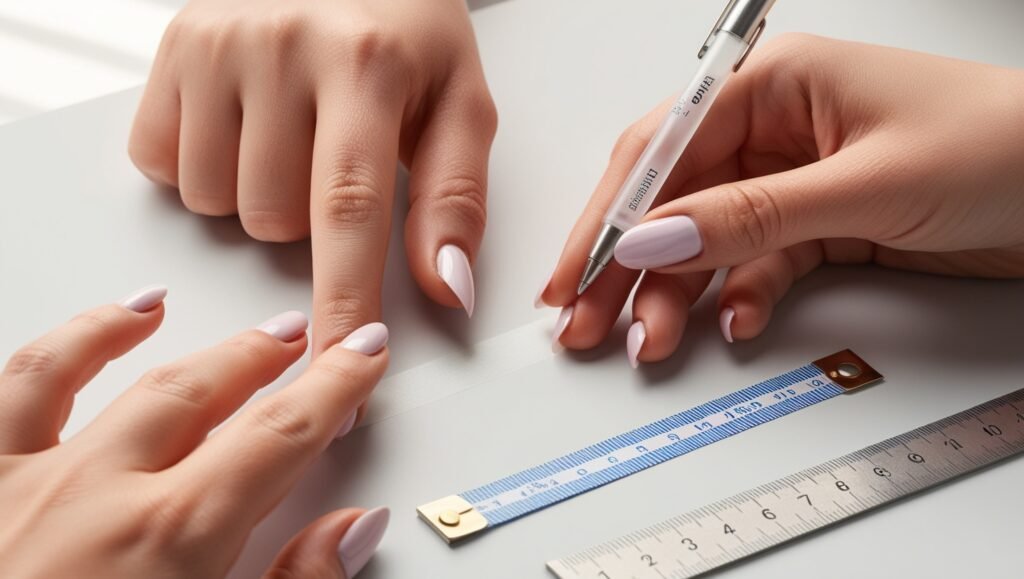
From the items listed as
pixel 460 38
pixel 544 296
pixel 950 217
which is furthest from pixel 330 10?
pixel 950 217

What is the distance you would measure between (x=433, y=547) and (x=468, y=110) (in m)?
0.50

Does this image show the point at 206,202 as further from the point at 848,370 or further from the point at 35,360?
the point at 848,370

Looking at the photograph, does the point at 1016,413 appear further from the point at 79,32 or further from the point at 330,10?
the point at 79,32

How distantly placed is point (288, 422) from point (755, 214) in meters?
0.46

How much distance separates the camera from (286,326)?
1.01 meters

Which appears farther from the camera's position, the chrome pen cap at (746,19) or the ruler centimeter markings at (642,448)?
the chrome pen cap at (746,19)

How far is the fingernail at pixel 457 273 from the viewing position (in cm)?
110

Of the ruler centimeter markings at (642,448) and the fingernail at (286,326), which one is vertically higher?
the fingernail at (286,326)

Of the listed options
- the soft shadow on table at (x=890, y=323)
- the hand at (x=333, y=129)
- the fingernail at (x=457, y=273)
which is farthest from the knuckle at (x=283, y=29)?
the soft shadow on table at (x=890, y=323)

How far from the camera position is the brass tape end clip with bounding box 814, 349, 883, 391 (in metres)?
1.06

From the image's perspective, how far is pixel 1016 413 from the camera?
1032mm

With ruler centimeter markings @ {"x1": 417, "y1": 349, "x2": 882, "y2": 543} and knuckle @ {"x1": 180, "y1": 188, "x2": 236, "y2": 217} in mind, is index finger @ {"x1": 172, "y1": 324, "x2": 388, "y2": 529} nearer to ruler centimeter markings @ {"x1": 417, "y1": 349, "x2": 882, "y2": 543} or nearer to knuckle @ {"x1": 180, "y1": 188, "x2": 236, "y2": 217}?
ruler centimeter markings @ {"x1": 417, "y1": 349, "x2": 882, "y2": 543}

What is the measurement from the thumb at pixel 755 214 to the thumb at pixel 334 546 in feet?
1.13

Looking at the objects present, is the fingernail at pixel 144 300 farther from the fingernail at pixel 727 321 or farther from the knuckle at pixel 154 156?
the fingernail at pixel 727 321
